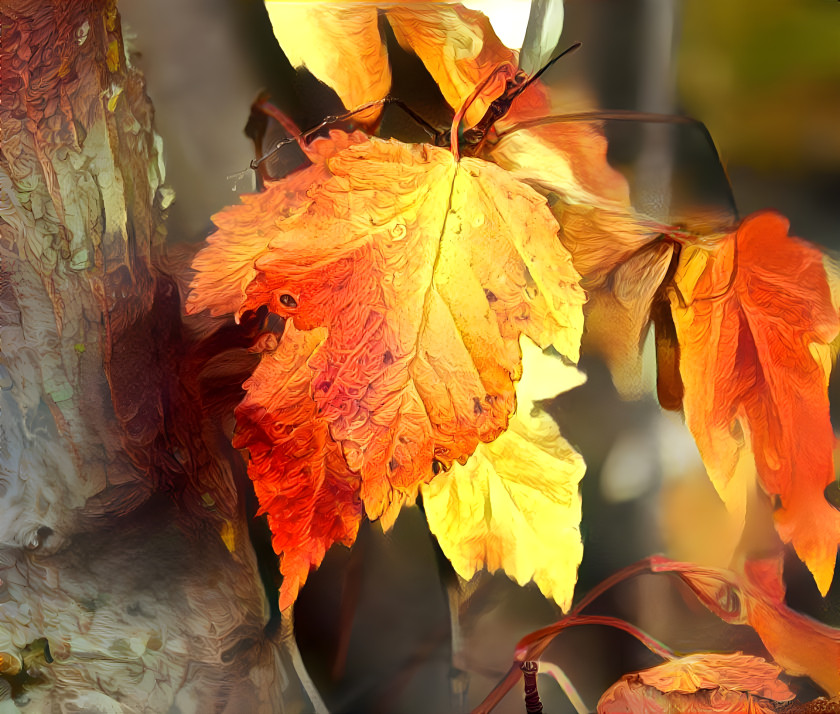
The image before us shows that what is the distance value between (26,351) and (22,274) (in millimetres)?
124

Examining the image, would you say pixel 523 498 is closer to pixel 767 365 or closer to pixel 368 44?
pixel 767 365

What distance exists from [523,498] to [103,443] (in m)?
0.68

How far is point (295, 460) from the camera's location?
0.87 m

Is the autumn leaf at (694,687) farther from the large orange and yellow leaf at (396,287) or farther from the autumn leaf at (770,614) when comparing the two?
the large orange and yellow leaf at (396,287)

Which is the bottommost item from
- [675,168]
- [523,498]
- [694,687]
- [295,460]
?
[694,687]

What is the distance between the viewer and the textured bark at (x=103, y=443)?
34.7 inches

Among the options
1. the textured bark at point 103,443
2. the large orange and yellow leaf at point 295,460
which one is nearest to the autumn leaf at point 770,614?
the large orange and yellow leaf at point 295,460

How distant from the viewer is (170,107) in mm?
883

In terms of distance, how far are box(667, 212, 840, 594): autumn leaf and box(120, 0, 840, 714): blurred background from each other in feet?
0.17

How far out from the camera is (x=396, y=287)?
0.86 m

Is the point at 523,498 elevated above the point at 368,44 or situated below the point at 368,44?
below

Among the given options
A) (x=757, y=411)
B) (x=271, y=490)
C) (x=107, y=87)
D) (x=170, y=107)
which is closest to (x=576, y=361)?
(x=757, y=411)

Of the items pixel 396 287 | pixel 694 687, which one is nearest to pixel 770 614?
pixel 694 687

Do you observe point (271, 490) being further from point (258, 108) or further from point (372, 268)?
point (258, 108)
